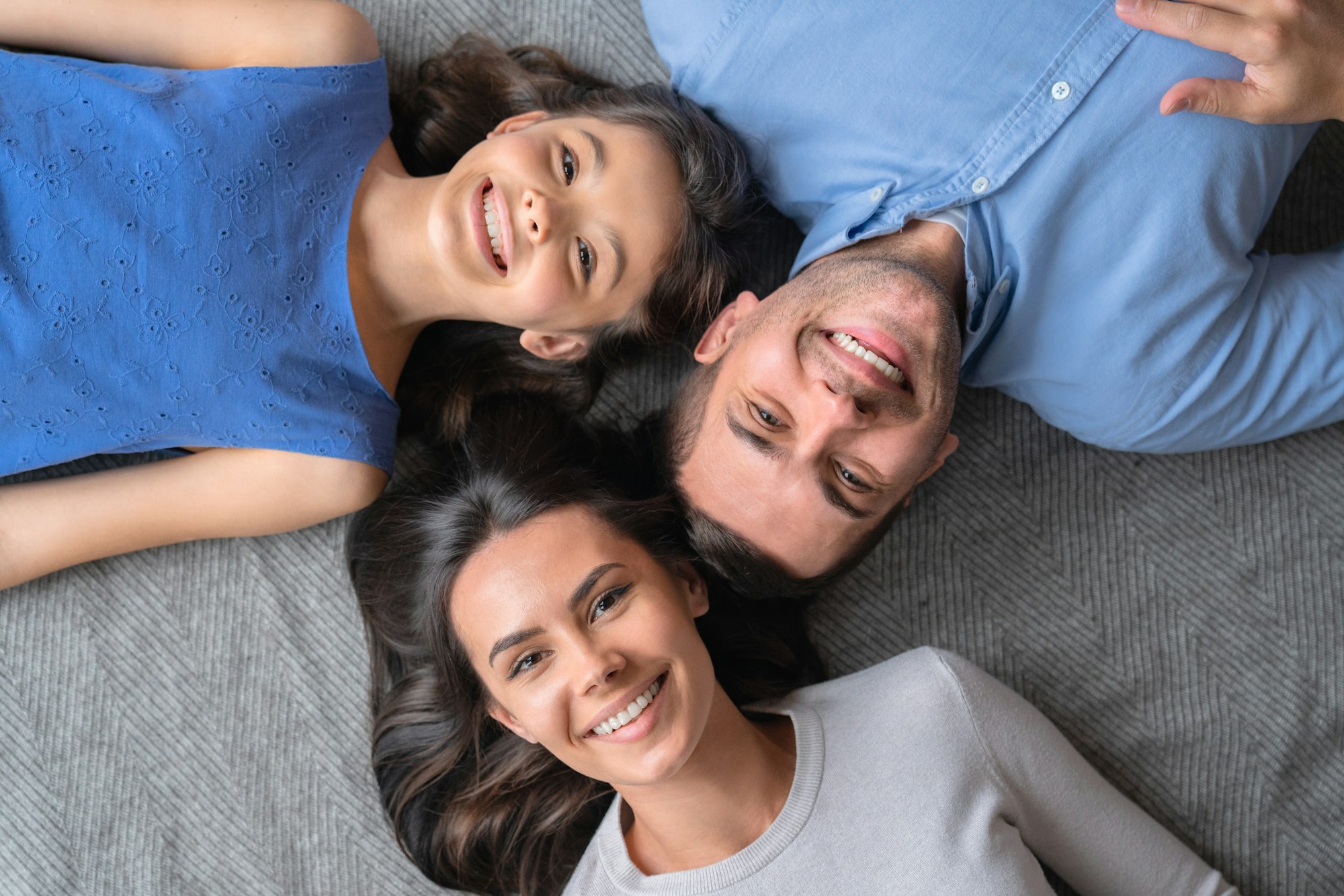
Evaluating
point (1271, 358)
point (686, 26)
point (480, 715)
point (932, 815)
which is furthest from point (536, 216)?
point (1271, 358)

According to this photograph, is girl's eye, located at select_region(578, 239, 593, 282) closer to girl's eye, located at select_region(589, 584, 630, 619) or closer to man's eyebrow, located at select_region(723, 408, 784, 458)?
man's eyebrow, located at select_region(723, 408, 784, 458)

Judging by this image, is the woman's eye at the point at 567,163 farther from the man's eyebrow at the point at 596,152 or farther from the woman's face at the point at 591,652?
the woman's face at the point at 591,652

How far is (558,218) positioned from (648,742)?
0.74m

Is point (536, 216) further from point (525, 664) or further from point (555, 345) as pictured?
point (525, 664)

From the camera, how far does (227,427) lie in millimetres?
1436

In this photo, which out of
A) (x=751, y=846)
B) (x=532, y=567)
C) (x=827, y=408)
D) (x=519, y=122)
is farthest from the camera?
(x=519, y=122)

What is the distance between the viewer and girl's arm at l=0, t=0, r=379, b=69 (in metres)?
1.42

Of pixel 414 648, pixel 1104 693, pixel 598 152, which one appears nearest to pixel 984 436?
pixel 1104 693

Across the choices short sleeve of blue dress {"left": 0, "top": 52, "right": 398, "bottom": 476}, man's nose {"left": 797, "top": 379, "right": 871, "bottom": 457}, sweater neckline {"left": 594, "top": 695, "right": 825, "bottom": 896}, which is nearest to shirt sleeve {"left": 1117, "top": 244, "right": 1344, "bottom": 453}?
man's nose {"left": 797, "top": 379, "right": 871, "bottom": 457}

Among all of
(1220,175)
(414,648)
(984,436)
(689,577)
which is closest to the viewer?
(1220,175)

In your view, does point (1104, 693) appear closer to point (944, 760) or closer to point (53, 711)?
point (944, 760)

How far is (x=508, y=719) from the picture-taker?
1.36 m

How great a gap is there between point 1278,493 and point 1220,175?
62cm

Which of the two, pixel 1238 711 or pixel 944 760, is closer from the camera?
pixel 944 760
